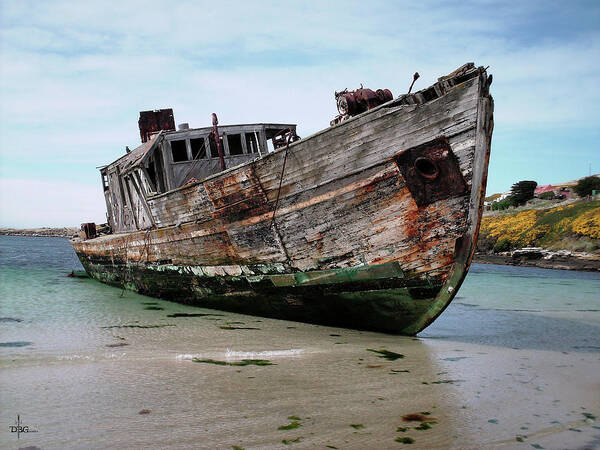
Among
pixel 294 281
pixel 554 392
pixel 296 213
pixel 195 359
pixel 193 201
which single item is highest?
pixel 193 201

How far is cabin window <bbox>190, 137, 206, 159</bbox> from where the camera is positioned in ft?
34.1

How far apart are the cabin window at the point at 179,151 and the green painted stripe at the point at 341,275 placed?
4664 mm

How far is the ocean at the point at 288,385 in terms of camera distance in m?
3.28

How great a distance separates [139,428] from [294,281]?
413 centimetres

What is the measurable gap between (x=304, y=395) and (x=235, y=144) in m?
7.82

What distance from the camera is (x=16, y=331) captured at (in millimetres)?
7262

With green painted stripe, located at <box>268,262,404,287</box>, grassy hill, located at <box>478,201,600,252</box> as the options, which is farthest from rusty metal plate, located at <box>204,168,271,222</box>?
grassy hill, located at <box>478,201,600,252</box>

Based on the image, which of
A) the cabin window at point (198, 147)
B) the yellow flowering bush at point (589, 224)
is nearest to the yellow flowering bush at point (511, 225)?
the yellow flowering bush at point (589, 224)

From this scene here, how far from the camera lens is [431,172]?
609 centimetres

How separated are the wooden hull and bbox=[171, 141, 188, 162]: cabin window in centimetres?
244

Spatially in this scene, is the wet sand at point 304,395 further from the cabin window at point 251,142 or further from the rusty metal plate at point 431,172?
the cabin window at point 251,142

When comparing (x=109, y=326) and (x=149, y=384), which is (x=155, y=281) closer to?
(x=109, y=326)

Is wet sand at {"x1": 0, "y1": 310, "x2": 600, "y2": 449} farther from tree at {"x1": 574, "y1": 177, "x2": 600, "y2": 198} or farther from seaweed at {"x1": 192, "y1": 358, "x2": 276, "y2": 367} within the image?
tree at {"x1": 574, "y1": 177, "x2": 600, "y2": 198}

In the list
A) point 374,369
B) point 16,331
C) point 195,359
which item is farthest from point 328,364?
point 16,331
